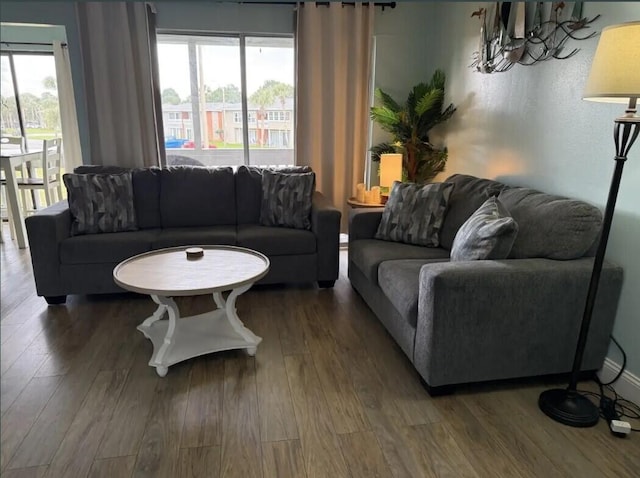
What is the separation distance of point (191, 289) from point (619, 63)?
197cm

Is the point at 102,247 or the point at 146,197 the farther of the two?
the point at 146,197

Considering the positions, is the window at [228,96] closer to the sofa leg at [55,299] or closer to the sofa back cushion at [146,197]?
the sofa back cushion at [146,197]

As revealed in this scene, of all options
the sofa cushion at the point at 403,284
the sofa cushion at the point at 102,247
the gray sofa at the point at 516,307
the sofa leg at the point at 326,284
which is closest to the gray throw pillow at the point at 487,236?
the gray sofa at the point at 516,307

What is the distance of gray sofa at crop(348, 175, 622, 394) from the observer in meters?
1.92

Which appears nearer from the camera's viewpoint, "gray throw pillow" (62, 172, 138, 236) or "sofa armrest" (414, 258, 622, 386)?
"sofa armrest" (414, 258, 622, 386)

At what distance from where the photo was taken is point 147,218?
343 centimetres

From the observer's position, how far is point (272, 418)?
1.89 m

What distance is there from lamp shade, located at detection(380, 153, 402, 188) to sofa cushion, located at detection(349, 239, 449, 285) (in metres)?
0.85

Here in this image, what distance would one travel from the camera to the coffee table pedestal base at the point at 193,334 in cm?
226

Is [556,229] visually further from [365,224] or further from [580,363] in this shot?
[365,224]

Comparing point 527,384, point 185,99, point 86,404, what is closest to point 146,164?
point 185,99

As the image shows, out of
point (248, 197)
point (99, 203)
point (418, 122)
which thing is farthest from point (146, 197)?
point (418, 122)

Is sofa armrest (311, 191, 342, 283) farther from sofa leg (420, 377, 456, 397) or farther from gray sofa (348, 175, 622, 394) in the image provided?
sofa leg (420, 377, 456, 397)

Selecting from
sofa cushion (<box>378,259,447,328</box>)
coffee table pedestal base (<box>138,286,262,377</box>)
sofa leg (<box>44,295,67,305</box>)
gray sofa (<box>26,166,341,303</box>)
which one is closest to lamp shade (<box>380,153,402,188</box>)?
gray sofa (<box>26,166,341,303</box>)
